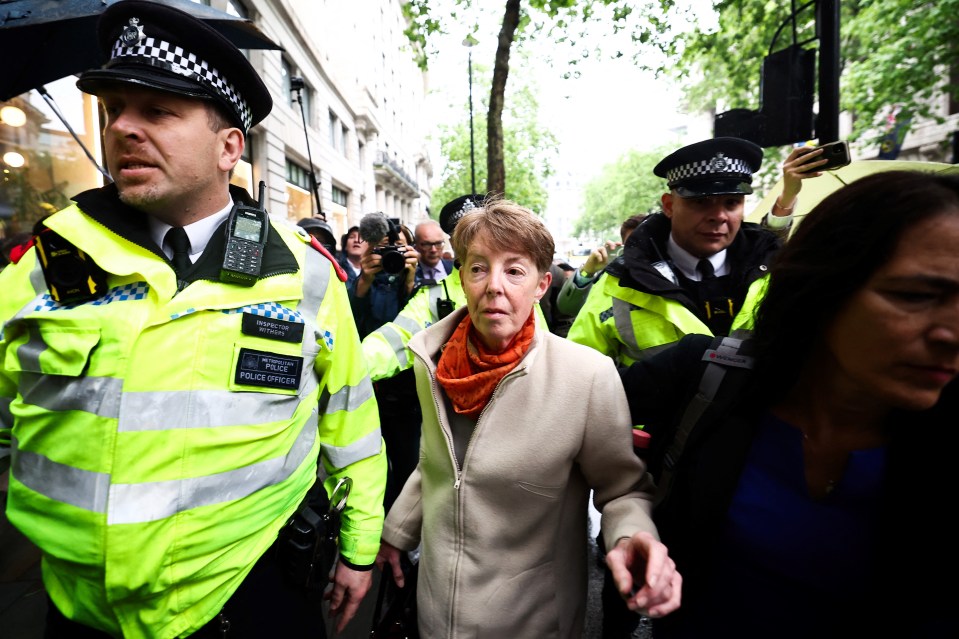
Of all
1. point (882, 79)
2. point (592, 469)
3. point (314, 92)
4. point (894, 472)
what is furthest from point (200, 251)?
point (314, 92)

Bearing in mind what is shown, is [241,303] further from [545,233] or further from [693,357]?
[693,357]

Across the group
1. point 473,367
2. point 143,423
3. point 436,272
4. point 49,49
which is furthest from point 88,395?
point 436,272

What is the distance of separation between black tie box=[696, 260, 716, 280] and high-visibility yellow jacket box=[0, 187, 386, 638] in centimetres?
186

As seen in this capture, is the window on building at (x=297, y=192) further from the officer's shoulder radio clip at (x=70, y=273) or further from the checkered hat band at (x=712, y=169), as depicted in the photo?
the officer's shoulder radio clip at (x=70, y=273)

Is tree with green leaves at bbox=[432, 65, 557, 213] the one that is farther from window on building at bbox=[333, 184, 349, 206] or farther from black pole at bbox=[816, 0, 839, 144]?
black pole at bbox=[816, 0, 839, 144]

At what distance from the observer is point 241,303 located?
1.33 meters

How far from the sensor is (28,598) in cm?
276

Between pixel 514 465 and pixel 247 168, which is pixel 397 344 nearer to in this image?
pixel 514 465

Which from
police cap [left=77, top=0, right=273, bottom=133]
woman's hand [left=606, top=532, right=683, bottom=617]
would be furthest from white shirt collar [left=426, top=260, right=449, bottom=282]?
woman's hand [left=606, top=532, right=683, bottom=617]

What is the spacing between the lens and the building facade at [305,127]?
17.2 ft

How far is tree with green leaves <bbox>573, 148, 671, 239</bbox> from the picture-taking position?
40844 millimetres

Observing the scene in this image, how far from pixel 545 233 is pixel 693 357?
65cm

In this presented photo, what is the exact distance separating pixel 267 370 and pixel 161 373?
24 cm

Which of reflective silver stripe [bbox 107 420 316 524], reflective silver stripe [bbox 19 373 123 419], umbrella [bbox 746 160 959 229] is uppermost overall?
umbrella [bbox 746 160 959 229]
